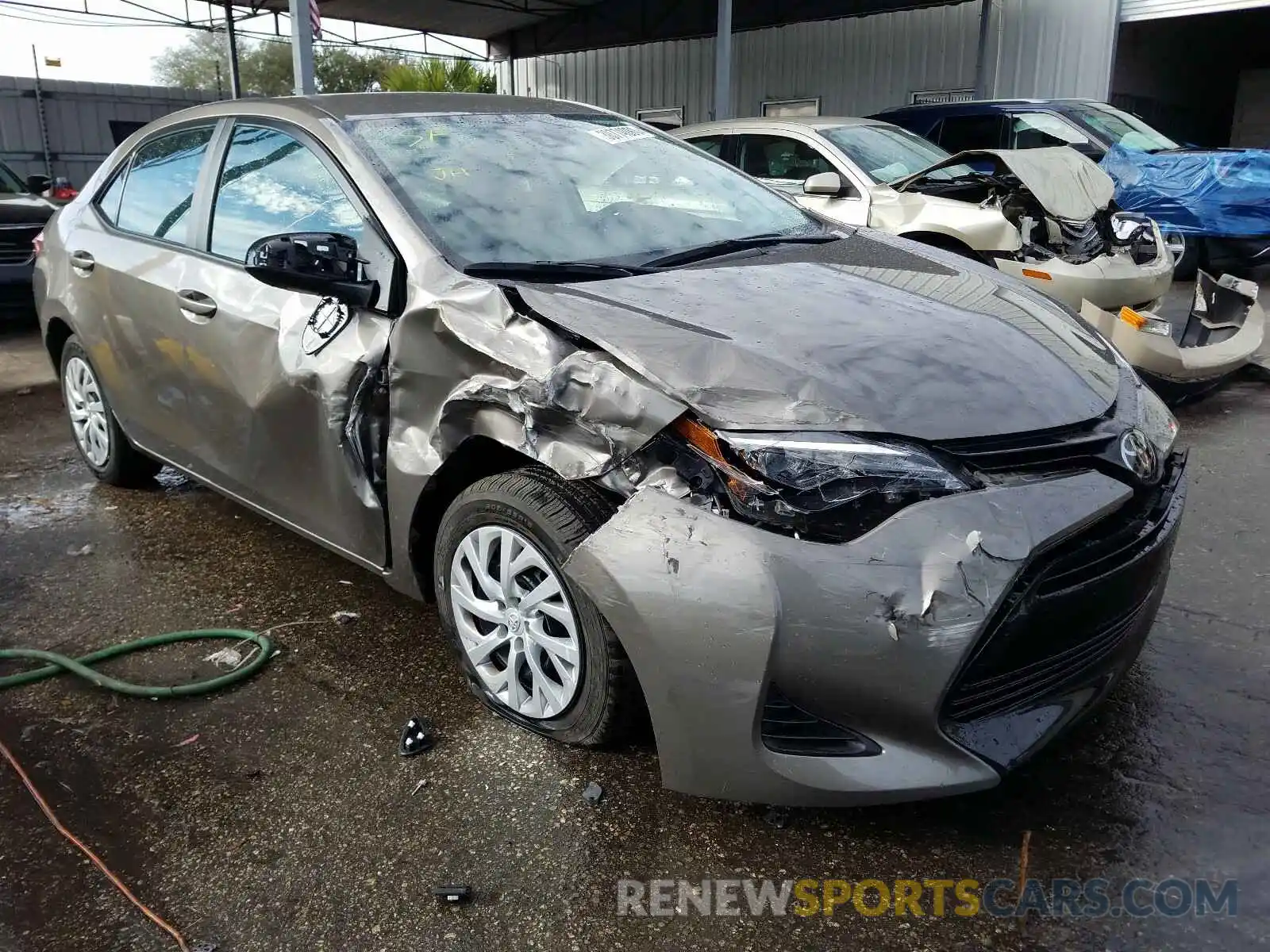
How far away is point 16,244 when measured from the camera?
8836 millimetres

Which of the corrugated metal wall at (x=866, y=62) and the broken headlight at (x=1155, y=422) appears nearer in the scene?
the broken headlight at (x=1155, y=422)

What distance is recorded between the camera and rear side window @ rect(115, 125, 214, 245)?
368cm

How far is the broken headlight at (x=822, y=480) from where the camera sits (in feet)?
6.58

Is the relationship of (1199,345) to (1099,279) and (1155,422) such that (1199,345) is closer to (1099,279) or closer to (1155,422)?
(1099,279)

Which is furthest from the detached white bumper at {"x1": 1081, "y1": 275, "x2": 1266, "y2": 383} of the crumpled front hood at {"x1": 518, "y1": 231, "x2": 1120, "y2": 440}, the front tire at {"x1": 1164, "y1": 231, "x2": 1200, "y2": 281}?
the front tire at {"x1": 1164, "y1": 231, "x2": 1200, "y2": 281}

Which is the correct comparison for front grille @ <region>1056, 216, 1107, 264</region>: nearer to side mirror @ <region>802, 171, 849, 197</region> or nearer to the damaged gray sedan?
side mirror @ <region>802, 171, 849, 197</region>

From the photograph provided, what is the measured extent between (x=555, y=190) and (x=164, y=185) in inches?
67.2

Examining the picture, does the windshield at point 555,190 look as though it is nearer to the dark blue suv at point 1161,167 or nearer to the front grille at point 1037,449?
the front grille at point 1037,449

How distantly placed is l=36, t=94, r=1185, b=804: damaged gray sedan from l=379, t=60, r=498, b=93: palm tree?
63.1 feet

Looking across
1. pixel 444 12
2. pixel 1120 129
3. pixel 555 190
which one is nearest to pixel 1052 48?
pixel 1120 129

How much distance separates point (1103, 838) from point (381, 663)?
6.53 ft

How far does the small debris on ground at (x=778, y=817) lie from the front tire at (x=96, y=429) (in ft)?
10.3

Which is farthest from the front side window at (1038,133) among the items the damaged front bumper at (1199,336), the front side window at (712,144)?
the damaged front bumper at (1199,336)

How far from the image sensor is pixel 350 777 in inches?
101
